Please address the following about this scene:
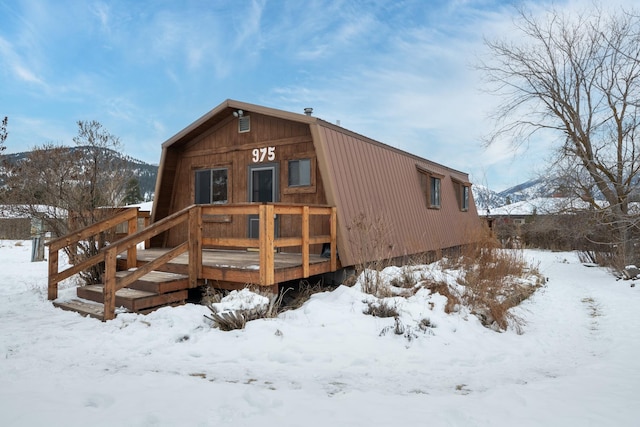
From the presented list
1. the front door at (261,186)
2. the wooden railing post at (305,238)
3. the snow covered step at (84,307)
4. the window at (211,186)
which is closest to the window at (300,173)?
the front door at (261,186)

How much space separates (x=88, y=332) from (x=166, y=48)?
32.3 feet

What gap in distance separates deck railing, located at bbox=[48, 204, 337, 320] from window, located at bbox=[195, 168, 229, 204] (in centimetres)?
252

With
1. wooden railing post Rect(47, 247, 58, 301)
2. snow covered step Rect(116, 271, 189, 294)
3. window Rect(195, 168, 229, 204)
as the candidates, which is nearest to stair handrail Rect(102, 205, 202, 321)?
snow covered step Rect(116, 271, 189, 294)

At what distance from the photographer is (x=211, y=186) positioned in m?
9.50

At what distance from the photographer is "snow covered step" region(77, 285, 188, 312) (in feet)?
17.9

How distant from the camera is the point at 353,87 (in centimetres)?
1489

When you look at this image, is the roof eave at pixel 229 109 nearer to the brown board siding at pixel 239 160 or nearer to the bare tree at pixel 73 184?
the brown board siding at pixel 239 160

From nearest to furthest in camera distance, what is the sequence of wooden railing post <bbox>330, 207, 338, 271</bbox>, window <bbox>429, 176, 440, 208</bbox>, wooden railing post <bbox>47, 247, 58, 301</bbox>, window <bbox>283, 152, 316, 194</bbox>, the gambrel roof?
wooden railing post <bbox>47, 247, 58, 301</bbox> < wooden railing post <bbox>330, 207, 338, 271</bbox> < the gambrel roof < window <bbox>283, 152, 316, 194</bbox> < window <bbox>429, 176, 440, 208</bbox>

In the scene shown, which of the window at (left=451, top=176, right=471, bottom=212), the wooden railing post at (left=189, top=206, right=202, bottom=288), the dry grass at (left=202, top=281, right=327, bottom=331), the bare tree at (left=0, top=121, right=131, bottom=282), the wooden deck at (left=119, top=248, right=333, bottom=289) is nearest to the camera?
the dry grass at (left=202, top=281, right=327, bottom=331)

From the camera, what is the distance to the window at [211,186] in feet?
30.6

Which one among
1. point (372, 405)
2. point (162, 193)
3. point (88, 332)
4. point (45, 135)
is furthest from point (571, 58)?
point (45, 135)

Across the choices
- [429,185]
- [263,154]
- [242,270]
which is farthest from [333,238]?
[429,185]

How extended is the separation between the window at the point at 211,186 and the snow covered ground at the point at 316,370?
3.96 m

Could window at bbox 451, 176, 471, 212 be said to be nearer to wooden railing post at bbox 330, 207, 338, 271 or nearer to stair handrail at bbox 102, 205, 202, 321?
wooden railing post at bbox 330, 207, 338, 271
